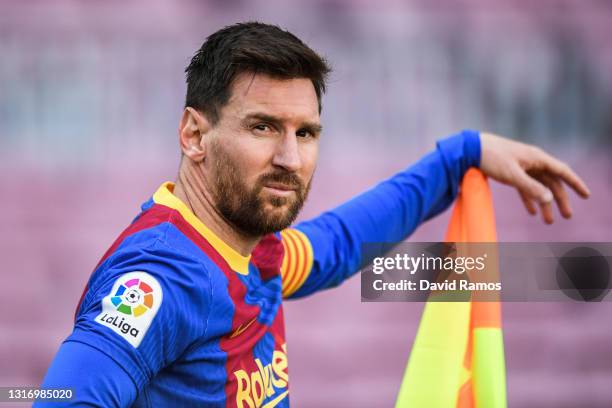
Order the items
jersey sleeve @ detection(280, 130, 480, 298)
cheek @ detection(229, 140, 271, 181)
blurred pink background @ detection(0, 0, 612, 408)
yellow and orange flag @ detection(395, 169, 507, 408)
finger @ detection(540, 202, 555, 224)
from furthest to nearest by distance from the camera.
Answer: blurred pink background @ detection(0, 0, 612, 408) → finger @ detection(540, 202, 555, 224) → jersey sleeve @ detection(280, 130, 480, 298) → yellow and orange flag @ detection(395, 169, 507, 408) → cheek @ detection(229, 140, 271, 181)

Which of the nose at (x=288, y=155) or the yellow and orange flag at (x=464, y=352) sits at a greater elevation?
the nose at (x=288, y=155)

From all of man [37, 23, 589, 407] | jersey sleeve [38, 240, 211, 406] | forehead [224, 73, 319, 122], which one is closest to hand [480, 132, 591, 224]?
man [37, 23, 589, 407]

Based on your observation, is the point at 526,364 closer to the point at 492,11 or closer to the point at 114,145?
the point at 492,11

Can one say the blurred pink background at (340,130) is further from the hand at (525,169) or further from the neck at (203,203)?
the neck at (203,203)

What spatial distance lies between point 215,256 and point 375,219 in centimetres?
66

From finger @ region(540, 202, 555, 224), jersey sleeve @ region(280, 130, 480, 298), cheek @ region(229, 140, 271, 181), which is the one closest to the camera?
cheek @ region(229, 140, 271, 181)

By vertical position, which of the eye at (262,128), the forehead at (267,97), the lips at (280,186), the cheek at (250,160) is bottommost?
the lips at (280,186)

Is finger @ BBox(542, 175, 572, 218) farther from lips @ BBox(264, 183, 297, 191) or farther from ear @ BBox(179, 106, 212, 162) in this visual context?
ear @ BBox(179, 106, 212, 162)

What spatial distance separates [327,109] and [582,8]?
4.41ft

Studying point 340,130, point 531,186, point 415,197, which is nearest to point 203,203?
point 415,197

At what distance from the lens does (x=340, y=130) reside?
12.5 feet

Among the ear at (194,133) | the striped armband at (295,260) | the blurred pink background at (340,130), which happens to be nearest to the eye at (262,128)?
the ear at (194,133)

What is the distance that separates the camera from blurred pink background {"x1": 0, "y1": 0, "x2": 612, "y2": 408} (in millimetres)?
3627

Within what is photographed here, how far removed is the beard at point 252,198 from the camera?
1.55 meters
